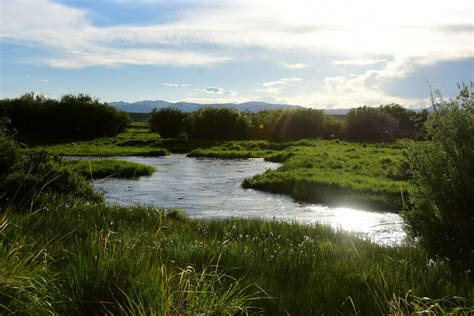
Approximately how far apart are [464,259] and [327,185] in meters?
21.7

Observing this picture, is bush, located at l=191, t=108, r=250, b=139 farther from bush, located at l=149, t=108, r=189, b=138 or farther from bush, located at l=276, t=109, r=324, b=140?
bush, located at l=276, t=109, r=324, b=140

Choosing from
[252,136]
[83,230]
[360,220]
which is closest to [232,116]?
[252,136]

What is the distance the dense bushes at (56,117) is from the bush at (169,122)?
5590mm

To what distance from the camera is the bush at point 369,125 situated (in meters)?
85.7

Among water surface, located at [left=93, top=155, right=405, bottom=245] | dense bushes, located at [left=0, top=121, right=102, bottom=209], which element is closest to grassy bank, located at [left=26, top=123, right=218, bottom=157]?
water surface, located at [left=93, top=155, right=405, bottom=245]

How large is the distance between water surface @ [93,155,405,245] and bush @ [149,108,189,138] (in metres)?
45.7

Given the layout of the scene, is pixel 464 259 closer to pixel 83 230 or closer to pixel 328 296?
pixel 328 296

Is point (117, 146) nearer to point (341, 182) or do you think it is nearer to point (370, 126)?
point (370, 126)

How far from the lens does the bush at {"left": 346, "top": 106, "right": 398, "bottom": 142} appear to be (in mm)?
85688

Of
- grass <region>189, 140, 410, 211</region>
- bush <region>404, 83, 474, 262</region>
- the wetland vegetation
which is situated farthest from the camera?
grass <region>189, 140, 410, 211</region>

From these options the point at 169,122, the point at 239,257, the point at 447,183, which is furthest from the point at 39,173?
the point at 169,122

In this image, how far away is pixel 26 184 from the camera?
58.0ft

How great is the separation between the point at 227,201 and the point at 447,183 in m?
18.4

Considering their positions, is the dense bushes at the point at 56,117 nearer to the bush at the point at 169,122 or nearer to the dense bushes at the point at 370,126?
the bush at the point at 169,122
